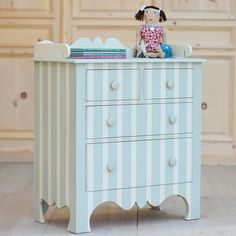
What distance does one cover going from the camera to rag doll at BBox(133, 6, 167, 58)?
10.0 ft

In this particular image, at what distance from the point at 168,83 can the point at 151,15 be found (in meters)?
0.38

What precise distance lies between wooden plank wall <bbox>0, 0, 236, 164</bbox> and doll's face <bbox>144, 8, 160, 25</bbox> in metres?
1.45

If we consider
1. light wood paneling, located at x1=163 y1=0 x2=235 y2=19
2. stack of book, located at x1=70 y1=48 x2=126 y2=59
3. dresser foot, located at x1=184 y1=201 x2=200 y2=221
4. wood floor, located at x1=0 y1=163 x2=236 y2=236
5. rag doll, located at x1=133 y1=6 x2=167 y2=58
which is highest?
light wood paneling, located at x1=163 y1=0 x2=235 y2=19

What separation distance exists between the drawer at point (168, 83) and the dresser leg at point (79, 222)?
56 cm

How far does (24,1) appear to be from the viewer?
4590 millimetres

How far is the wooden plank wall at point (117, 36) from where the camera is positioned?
15.0 ft

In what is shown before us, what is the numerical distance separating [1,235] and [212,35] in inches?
92.5

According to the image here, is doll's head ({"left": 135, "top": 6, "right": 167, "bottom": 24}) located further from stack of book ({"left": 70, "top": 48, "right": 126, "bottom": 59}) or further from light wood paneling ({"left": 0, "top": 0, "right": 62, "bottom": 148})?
light wood paneling ({"left": 0, "top": 0, "right": 62, "bottom": 148})

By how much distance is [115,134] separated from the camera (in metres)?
2.85

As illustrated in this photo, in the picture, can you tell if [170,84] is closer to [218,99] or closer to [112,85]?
[112,85]

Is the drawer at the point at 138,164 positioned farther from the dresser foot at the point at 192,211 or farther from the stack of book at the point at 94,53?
the stack of book at the point at 94,53

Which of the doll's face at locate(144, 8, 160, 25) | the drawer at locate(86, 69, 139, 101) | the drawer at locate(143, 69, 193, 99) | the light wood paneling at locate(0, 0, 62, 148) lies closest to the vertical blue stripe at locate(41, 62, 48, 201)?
the drawer at locate(86, 69, 139, 101)

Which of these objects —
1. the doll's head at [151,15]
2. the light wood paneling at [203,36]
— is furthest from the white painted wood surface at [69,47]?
the light wood paneling at [203,36]

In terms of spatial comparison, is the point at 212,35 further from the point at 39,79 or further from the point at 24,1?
the point at 39,79
